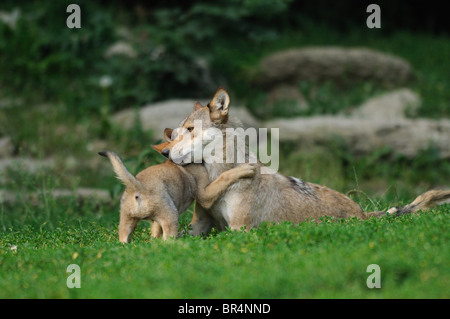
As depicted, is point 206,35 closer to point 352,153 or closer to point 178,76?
point 178,76

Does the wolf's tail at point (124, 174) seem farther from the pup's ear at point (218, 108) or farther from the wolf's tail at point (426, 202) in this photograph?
the wolf's tail at point (426, 202)

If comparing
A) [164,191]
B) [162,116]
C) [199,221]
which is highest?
[162,116]

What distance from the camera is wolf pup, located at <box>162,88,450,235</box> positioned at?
24.0 feet

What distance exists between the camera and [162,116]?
14.8 metres

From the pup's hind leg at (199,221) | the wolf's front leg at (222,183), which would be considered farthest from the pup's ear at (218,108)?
the pup's hind leg at (199,221)

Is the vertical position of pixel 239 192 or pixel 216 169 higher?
pixel 216 169

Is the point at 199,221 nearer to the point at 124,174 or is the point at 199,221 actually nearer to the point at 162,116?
the point at 124,174

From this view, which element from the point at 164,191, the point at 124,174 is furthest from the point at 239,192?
the point at 124,174

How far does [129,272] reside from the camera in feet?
19.4

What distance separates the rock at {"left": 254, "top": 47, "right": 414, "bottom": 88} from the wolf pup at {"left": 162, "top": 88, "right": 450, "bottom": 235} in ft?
36.7

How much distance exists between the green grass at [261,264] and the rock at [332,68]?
11988 mm

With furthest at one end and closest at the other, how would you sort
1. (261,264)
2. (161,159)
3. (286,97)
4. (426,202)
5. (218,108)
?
(286,97), (161,159), (426,202), (218,108), (261,264)

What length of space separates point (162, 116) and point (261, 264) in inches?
367
